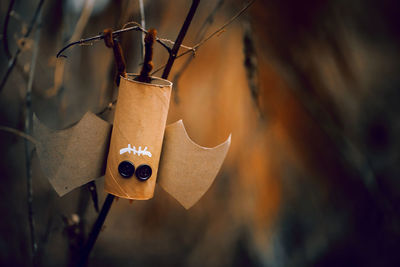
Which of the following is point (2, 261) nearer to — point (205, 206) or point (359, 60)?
point (205, 206)

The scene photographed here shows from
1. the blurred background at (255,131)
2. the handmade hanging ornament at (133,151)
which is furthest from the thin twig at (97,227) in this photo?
the blurred background at (255,131)

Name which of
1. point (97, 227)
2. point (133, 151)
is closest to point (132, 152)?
point (133, 151)

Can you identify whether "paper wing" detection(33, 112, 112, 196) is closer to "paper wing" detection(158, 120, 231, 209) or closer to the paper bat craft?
the paper bat craft

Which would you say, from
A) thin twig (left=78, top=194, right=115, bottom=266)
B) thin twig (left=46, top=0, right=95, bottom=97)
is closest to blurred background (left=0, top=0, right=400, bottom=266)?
Answer: thin twig (left=46, top=0, right=95, bottom=97)

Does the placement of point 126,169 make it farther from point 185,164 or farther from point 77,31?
point 77,31

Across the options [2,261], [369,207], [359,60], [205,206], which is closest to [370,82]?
[359,60]

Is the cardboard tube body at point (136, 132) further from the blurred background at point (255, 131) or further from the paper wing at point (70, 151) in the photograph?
the blurred background at point (255, 131)
